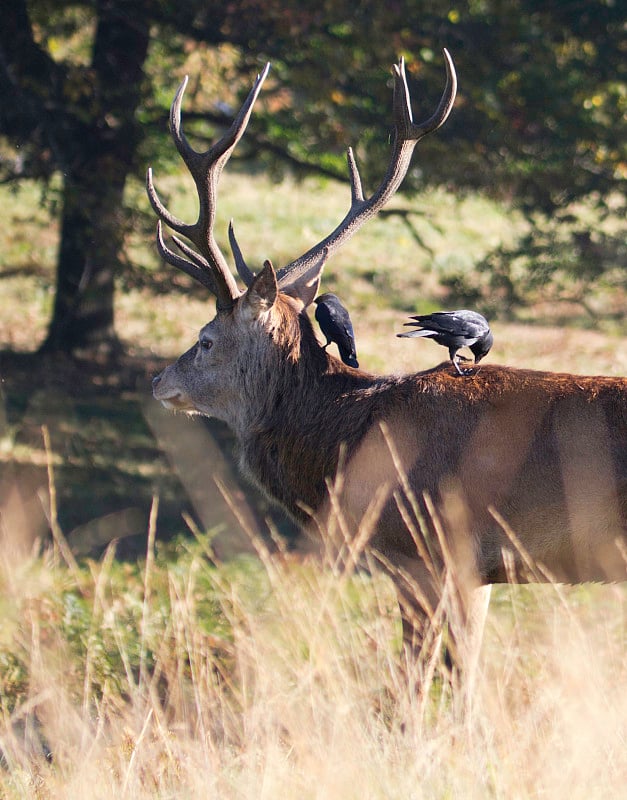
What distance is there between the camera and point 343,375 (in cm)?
528

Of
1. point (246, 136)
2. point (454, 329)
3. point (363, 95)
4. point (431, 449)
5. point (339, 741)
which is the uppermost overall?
point (363, 95)

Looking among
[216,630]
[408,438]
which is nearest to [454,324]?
[408,438]

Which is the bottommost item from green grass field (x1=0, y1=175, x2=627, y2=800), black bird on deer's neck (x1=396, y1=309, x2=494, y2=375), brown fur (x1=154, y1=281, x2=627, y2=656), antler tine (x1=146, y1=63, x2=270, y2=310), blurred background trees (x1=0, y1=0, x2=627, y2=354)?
green grass field (x1=0, y1=175, x2=627, y2=800)

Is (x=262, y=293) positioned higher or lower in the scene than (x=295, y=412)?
higher

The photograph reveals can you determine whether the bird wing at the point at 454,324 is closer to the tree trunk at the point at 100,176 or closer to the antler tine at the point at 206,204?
the antler tine at the point at 206,204

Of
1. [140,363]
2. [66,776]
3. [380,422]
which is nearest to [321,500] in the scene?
[380,422]

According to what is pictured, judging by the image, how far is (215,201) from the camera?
5.21 metres

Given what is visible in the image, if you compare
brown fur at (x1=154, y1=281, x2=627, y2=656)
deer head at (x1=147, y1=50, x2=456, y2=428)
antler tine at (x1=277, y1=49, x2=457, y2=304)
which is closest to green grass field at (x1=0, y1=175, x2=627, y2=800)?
brown fur at (x1=154, y1=281, x2=627, y2=656)

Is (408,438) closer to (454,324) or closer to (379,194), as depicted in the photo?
(454,324)

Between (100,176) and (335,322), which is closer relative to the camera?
(335,322)

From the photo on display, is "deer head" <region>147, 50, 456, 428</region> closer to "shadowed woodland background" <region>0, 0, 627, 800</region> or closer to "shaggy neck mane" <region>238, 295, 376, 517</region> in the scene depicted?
"shaggy neck mane" <region>238, 295, 376, 517</region>

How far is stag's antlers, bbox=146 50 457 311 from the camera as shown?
205 inches

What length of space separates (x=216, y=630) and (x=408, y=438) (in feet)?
7.39

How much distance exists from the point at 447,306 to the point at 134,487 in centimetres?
513
